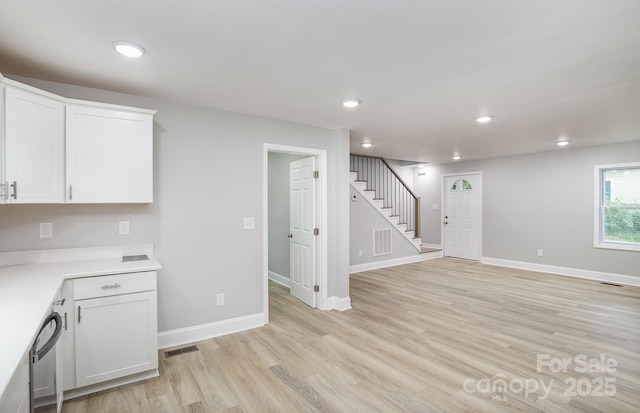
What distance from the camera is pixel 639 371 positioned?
8.94 feet

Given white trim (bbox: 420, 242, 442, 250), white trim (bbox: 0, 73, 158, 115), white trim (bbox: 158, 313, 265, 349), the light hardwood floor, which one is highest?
white trim (bbox: 0, 73, 158, 115)

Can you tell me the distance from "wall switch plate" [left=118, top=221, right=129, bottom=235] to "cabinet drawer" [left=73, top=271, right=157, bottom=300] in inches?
25.8

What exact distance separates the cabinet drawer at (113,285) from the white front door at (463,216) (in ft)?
23.3

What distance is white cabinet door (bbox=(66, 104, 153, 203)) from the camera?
252cm

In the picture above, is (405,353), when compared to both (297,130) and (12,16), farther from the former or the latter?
(12,16)

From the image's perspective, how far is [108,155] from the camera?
2.65 m

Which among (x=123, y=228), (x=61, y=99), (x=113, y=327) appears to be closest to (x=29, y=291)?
(x=113, y=327)

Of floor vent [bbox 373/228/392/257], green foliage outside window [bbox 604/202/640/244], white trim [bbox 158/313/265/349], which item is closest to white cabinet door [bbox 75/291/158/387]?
white trim [bbox 158/313/265/349]

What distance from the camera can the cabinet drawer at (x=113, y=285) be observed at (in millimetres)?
2285

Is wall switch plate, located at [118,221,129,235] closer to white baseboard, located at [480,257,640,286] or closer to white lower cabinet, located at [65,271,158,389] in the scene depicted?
white lower cabinet, located at [65,271,158,389]

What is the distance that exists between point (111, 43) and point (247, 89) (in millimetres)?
1045

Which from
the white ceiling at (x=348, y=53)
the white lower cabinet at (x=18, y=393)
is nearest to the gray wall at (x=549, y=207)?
the white ceiling at (x=348, y=53)

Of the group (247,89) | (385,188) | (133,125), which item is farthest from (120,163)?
(385,188)

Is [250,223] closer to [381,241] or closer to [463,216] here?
[381,241]
